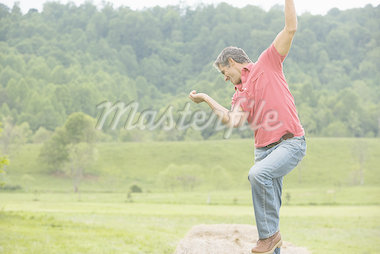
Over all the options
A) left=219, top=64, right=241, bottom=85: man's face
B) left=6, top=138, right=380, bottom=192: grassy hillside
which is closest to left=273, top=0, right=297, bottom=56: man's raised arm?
left=219, top=64, right=241, bottom=85: man's face

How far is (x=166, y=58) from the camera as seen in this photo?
14638 centimetres

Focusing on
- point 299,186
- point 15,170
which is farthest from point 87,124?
point 299,186

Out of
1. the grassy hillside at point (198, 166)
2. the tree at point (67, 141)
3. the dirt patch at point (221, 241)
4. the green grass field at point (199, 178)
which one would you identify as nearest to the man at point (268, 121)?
the dirt patch at point (221, 241)

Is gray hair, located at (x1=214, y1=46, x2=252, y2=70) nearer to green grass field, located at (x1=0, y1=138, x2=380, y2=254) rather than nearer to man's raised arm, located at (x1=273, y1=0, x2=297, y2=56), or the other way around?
man's raised arm, located at (x1=273, y1=0, x2=297, y2=56)

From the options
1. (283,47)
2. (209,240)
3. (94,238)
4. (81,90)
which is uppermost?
(283,47)

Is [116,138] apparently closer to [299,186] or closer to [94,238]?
[299,186]

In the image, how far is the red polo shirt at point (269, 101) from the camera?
155 inches

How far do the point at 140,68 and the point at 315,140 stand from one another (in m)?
80.5

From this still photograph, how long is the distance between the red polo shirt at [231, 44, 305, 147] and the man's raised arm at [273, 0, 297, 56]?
0.06m

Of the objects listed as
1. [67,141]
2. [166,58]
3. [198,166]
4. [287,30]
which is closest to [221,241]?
[287,30]

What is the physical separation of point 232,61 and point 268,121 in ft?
2.23

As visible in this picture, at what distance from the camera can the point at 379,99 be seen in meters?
114

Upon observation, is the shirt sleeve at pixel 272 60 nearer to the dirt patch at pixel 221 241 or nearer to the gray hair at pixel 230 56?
the gray hair at pixel 230 56

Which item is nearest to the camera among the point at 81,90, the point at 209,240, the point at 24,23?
the point at 209,240
